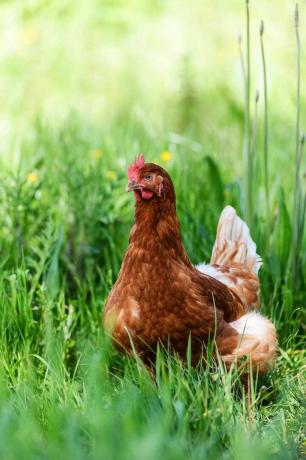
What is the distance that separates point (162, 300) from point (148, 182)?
445mm

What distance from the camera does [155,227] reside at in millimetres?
3229

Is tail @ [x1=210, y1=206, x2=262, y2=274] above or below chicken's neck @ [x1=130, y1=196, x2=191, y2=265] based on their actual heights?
below

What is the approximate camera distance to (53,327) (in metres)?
3.56

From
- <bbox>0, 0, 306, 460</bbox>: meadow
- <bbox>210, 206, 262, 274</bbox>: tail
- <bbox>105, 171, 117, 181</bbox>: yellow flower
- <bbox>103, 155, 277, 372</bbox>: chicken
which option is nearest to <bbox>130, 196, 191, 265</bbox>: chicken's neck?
<bbox>103, 155, 277, 372</bbox>: chicken

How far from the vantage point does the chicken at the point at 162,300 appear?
3182 millimetres

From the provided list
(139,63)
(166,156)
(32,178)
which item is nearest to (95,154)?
(166,156)

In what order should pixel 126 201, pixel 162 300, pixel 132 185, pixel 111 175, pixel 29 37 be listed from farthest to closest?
pixel 29 37 → pixel 111 175 → pixel 126 201 → pixel 162 300 → pixel 132 185

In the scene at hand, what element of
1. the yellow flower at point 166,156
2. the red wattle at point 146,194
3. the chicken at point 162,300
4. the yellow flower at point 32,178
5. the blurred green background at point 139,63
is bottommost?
the chicken at point 162,300

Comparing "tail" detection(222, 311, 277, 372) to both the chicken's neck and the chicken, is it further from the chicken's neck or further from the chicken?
the chicken's neck

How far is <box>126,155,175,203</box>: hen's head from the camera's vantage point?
3.12 metres

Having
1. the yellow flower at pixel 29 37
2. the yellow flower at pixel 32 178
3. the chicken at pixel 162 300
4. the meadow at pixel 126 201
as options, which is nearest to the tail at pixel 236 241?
the meadow at pixel 126 201

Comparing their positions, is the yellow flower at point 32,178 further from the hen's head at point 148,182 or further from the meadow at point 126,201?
the hen's head at point 148,182

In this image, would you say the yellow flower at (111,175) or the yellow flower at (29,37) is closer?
the yellow flower at (111,175)

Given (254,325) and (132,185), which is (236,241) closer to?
(254,325)
